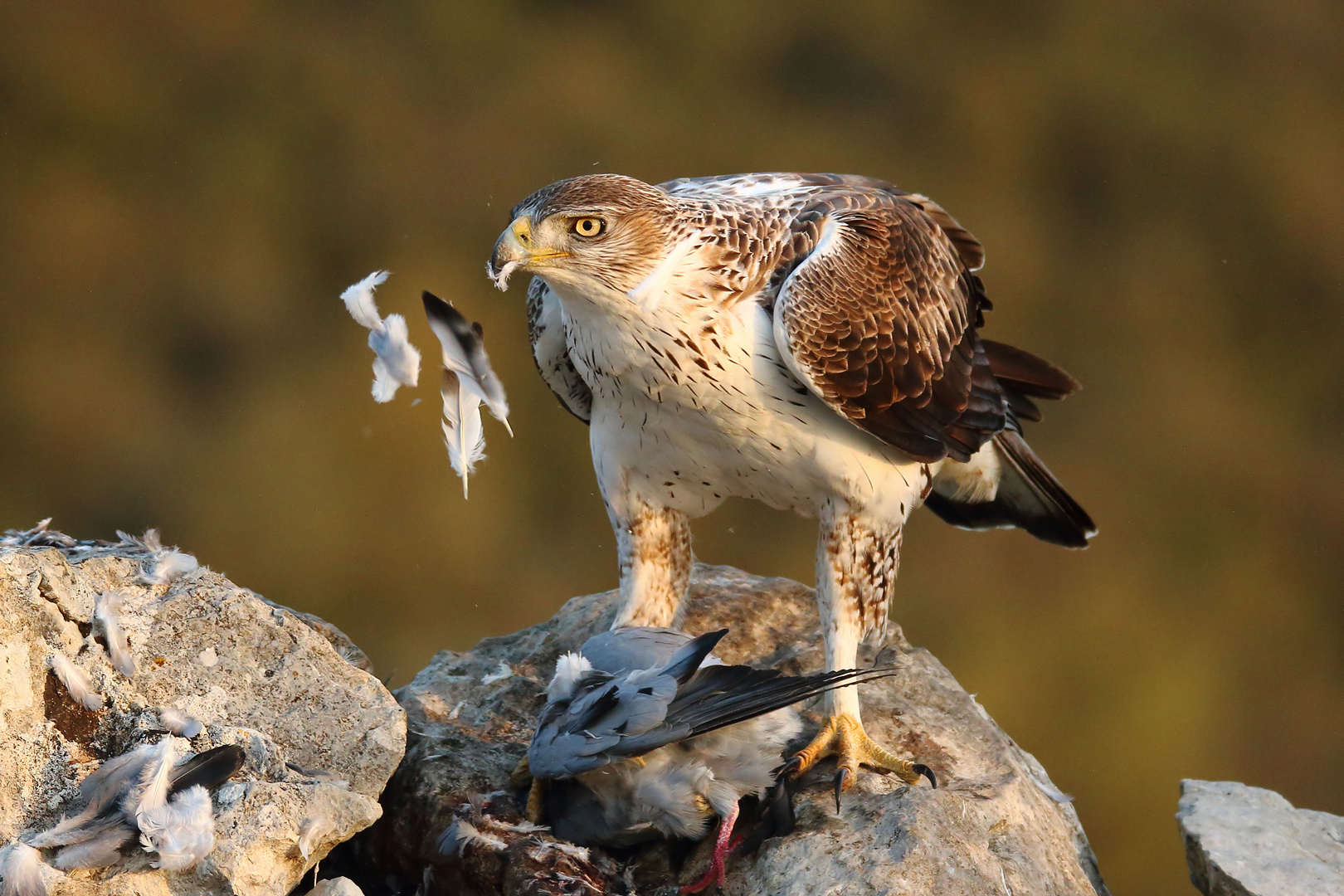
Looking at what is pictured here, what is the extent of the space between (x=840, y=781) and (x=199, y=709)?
1148 mm

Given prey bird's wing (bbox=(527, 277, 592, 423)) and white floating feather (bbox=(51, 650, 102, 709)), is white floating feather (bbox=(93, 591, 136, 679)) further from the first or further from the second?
prey bird's wing (bbox=(527, 277, 592, 423))

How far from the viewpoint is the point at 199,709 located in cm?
216

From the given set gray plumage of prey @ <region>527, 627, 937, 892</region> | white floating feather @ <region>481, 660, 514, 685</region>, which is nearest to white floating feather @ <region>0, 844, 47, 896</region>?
gray plumage of prey @ <region>527, 627, 937, 892</region>

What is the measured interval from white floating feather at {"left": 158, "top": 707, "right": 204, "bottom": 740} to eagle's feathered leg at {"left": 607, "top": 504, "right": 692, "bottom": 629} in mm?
1088

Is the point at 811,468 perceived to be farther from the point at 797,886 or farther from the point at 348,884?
the point at 348,884

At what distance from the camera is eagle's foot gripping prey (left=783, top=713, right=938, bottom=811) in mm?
2580

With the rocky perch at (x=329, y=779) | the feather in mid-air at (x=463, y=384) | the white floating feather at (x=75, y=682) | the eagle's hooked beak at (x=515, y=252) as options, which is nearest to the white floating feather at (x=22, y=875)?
the rocky perch at (x=329, y=779)

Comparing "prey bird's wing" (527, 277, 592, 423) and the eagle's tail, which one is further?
the eagle's tail

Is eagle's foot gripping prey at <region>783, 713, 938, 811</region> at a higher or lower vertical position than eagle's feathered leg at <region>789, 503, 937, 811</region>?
lower

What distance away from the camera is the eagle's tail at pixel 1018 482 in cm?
325

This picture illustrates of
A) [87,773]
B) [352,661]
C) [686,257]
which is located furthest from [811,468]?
[87,773]

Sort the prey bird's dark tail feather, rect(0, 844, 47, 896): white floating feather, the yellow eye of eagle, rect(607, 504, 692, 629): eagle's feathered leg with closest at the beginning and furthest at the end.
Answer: rect(0, 844, 47, 896): white floating feather, the prey bird's dark tail feather, the yellow eye of eagle, rect(607, 504, 692, 629): eagle's feathered leg

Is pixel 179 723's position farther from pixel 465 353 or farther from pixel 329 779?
pixel 465 353

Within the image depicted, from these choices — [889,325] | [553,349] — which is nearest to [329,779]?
[553,349]
